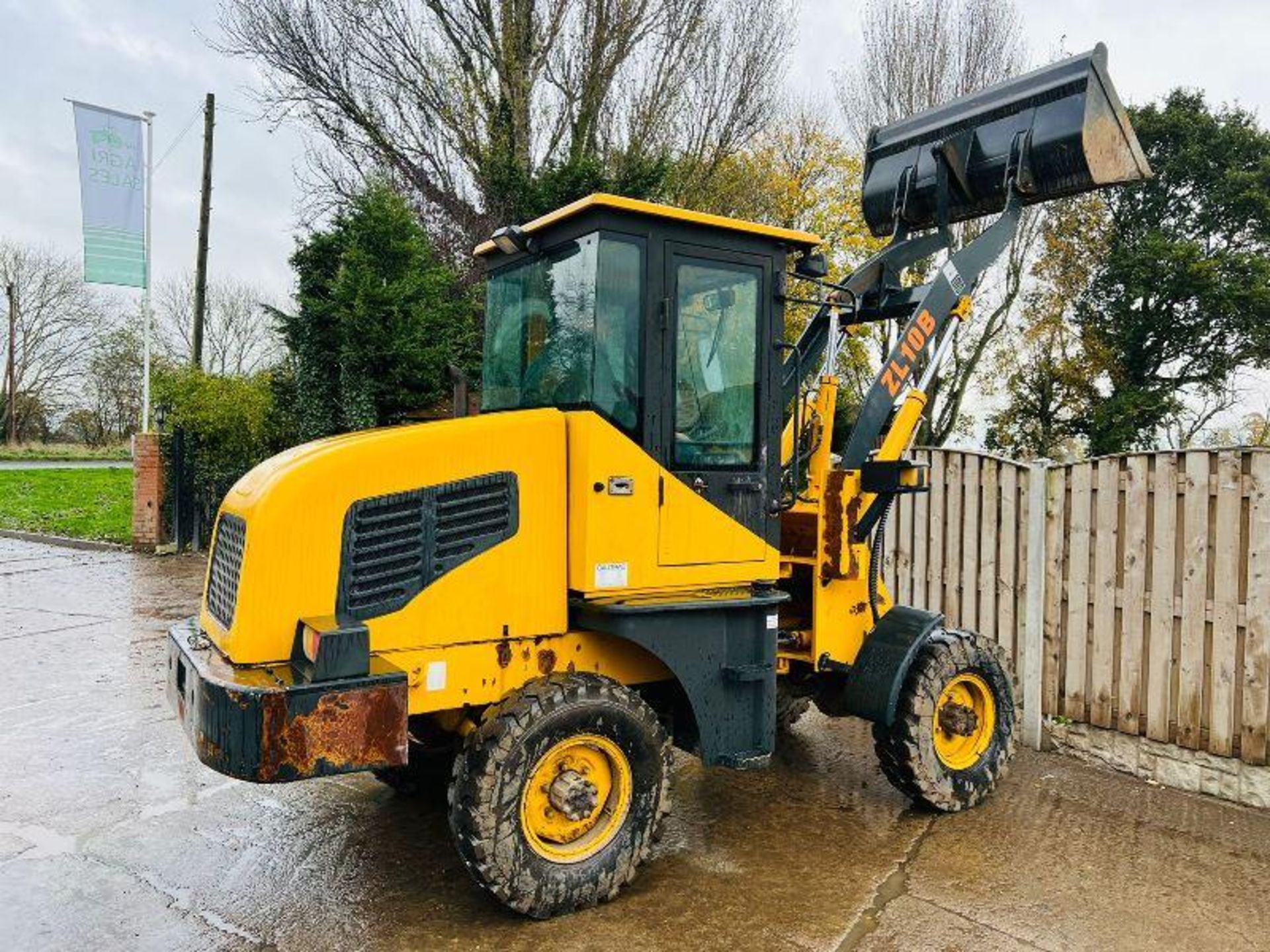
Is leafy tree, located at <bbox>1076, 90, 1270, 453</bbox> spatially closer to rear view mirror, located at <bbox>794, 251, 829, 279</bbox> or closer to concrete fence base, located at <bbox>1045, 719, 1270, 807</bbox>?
concrete fence base, located at <bbox>1045, 719, 1270, 807</bbox>

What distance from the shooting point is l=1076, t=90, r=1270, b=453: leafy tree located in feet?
68.2

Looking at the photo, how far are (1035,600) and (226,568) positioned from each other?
4581mm

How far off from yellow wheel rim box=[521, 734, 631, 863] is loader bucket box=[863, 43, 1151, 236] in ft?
11.5

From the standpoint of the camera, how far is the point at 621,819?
3.78m

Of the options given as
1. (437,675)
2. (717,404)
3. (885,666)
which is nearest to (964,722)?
(885,666)

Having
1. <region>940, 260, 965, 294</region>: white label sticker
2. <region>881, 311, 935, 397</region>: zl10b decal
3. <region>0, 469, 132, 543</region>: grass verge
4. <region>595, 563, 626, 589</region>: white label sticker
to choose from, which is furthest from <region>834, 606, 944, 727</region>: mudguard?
<region>0, 469, 132, 543</region>: grass verge

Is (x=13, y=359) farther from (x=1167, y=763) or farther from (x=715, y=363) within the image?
(x=1167, y=763)

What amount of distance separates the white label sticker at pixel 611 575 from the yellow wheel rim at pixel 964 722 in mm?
1987

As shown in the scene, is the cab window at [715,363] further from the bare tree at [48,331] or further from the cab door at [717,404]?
the bare tree at [48,331]

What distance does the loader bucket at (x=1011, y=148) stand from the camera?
15.4 feet

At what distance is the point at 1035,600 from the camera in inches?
228

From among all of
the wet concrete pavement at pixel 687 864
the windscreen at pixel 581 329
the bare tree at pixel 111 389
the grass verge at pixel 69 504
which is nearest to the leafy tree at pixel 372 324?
the grass verge at pixel 69 504

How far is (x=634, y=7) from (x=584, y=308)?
14.8m

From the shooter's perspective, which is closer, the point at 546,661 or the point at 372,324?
the point at 546,661
